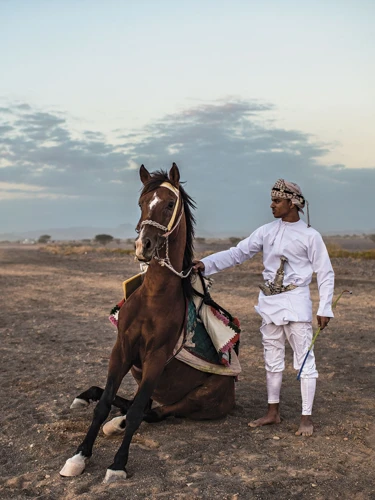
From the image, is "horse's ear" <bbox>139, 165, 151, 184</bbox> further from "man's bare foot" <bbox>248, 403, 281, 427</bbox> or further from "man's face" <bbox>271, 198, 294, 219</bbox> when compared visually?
"man's bare foot" <bbox>248, 403, 281, 427</bbox>

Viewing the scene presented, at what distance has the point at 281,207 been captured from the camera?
514cm

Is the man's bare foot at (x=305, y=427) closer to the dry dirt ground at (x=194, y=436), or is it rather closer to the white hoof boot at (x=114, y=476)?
the dry dirt ground at (x=194, y=436)

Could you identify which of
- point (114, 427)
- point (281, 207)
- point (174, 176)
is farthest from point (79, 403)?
point (281, 207)

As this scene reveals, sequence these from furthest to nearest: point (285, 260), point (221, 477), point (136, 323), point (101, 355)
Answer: point (101, 355) → point (285, 260) → point (136, 323) → point (221, 477)

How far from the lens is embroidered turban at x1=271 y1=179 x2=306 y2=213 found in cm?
510

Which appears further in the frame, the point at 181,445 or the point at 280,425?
the point at 280,425

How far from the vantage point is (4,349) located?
854 cm

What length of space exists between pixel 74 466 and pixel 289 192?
2.93 meters

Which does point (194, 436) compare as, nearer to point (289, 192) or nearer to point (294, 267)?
point (294, 267)

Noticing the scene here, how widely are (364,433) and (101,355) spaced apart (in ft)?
13.8

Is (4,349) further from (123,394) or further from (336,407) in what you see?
(336,407)

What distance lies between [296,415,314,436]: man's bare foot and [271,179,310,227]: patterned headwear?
1820 millimetres

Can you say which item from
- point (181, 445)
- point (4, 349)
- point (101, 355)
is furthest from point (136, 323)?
point (4, 349)

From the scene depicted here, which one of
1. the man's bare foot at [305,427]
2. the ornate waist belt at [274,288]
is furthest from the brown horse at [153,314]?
the man's bare foot at [305,427]
